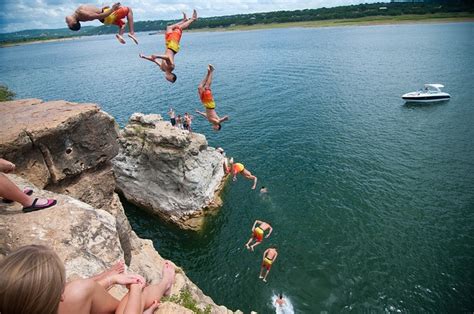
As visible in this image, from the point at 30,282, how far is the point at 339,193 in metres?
25.6

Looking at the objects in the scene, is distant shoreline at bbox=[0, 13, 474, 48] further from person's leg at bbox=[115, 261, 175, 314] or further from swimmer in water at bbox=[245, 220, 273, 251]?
person's leg at bbox=[115, 261, 175, 314]

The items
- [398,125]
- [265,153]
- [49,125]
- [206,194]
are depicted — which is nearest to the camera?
[49,125]

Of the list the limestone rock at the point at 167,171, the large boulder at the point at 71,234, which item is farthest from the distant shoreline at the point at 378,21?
the large boulder at the point at 71,234

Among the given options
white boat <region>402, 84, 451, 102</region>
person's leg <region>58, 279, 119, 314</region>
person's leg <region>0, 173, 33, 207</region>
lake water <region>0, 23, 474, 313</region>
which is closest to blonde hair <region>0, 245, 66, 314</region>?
person's leg <region>58, 279, 119, 314</region>

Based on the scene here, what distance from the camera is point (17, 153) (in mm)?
9461

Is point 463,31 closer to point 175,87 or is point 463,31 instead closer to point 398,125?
point 398,125

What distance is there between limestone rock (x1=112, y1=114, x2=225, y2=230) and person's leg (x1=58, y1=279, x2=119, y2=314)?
735 inches

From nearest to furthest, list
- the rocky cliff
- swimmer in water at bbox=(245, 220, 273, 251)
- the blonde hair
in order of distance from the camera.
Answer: the blonde hair < the rocky cliff < swimmer in water at bbox=(245, 220, 273, 251)

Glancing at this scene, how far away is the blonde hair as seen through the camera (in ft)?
10.1

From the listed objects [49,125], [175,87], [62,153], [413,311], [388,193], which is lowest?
[413,311]

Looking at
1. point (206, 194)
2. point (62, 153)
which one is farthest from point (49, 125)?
point (206, 194)

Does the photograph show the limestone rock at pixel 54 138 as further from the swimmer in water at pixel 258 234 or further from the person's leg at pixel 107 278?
the swimmer in water at pixel 258 234

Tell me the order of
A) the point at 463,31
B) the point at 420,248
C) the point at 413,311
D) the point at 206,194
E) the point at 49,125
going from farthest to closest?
the point at 463,31, the point at 206,194, the point at 420,248, the point at 413,311, the point at 49,125

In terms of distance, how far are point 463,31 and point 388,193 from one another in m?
100
